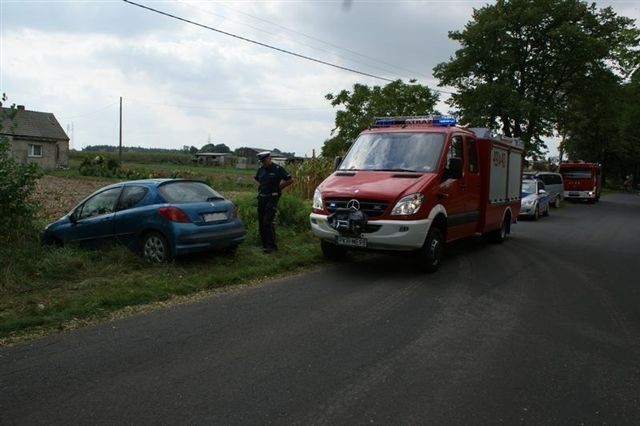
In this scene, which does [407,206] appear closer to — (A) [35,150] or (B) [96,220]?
(B) [96,220]

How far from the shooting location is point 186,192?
337 inches

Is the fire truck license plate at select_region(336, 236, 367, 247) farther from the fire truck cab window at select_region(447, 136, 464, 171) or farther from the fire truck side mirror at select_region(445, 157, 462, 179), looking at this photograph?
the fire truck cab window at select_region(447, 136, 464, 171)

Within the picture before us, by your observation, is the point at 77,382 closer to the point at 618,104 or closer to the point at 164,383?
the point at 164,383

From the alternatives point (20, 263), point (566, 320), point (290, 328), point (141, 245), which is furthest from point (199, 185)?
point (566, 320)

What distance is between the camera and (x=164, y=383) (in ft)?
13.5

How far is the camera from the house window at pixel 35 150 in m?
45.7

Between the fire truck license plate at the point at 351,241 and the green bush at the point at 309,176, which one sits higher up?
the green bush at the point at 309,176

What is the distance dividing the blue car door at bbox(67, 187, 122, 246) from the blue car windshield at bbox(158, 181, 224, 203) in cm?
93

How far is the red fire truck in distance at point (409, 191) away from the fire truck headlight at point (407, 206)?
0.05ft

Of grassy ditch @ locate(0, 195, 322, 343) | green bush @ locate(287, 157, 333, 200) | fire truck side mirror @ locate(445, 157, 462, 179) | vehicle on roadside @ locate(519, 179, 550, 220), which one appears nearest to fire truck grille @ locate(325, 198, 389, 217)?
grassy ditch @ locate(0, 195, 322, 343)

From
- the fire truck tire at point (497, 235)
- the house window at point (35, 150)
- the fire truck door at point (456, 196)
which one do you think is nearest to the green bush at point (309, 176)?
the fire truck tire at point (497, 235)

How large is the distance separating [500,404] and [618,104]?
38.3 m

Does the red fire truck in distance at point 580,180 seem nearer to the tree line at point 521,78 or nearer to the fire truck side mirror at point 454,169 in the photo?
the tree line at point 521,78

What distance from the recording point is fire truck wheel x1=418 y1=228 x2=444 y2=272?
841 centimetres
